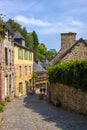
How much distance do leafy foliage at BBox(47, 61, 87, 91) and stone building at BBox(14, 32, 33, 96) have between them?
49.4 ft

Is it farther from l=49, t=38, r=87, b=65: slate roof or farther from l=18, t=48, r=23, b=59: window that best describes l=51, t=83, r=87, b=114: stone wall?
l=18, t=48, r=23, b=59: window

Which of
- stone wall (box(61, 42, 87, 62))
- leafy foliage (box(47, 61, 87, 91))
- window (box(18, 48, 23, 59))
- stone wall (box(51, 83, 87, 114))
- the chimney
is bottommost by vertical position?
stone wall (box(51, 83, 87, 114))

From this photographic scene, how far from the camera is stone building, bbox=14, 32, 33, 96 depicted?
39906 mm

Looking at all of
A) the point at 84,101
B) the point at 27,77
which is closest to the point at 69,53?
the point at 84,101

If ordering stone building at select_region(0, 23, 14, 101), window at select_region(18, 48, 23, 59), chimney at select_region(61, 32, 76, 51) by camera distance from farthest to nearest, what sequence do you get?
window at select_region(18, 48, 23, 59) → chimney at select_region(61, 32, 76, 51) → stone building at select_region(0, 23, 14, 101)

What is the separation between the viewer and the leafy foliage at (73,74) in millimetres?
18047

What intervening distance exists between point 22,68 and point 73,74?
24.1m

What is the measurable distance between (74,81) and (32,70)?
107ft

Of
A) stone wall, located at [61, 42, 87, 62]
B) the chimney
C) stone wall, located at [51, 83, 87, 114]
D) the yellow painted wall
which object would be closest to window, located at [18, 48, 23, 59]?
the yellow painted wall

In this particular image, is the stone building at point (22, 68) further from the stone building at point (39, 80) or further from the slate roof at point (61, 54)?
the slate roof at point (61, 54)

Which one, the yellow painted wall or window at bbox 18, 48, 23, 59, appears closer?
the yellow painted wall

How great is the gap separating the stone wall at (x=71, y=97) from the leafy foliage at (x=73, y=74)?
1.29ft

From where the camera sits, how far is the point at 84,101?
17.9 meters

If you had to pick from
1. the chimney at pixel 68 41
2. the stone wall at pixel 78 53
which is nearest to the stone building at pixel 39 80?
the chimney at pixel 68 41
